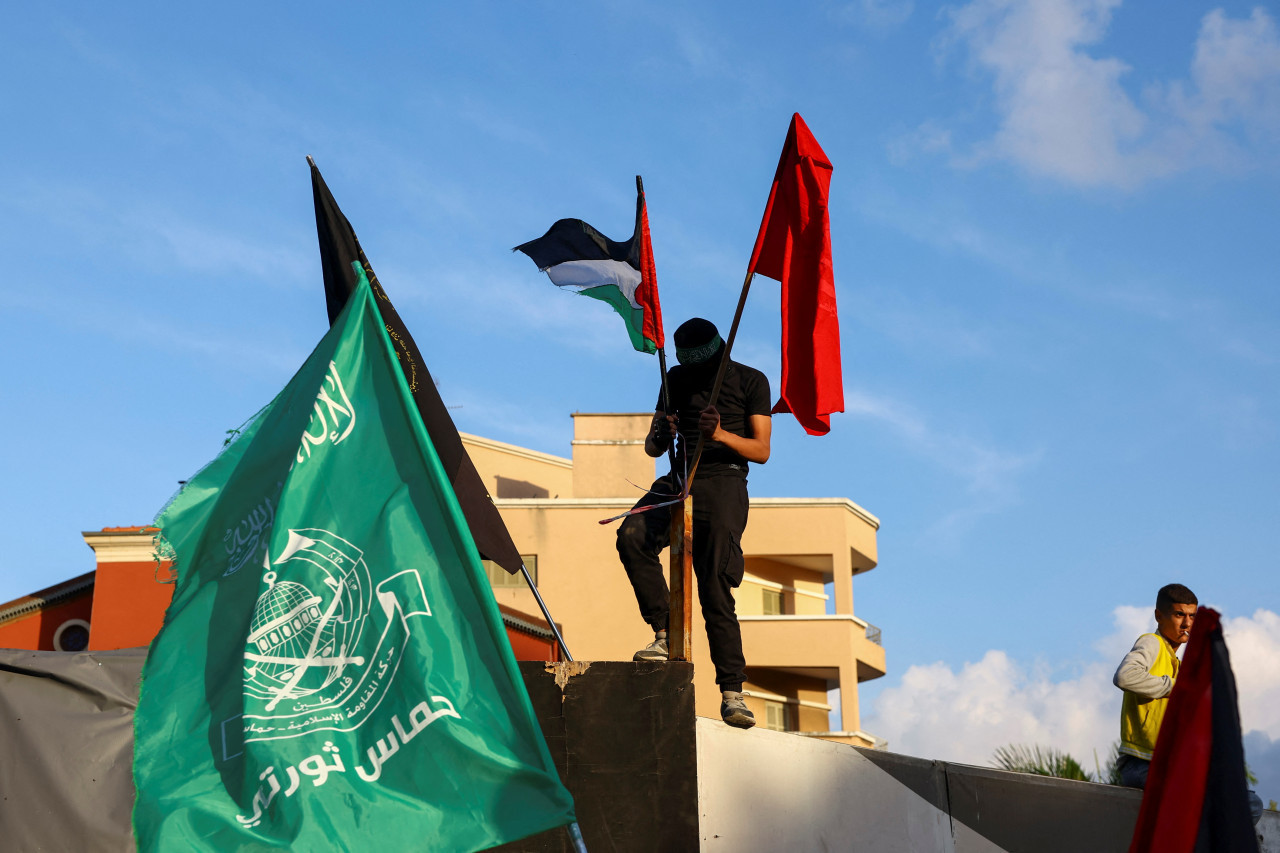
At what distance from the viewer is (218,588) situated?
16.0ft

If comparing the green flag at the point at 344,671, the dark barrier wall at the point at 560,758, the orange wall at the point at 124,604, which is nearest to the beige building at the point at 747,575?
the orange wall at the point at 124,604

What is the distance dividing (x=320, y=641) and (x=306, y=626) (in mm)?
76

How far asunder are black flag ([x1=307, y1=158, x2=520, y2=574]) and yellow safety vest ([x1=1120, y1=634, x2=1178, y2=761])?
2998 millimetres

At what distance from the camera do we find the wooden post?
6.07 meters

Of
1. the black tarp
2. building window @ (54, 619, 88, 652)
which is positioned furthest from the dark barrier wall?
building window @ (54, 619, 88, 652)

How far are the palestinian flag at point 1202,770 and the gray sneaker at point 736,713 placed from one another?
2300mm

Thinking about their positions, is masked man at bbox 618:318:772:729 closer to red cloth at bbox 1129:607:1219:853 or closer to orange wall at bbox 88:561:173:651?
red cloth at bbox 1129:607:1219:853

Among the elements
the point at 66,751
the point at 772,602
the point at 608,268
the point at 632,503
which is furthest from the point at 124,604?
the point at 608,268

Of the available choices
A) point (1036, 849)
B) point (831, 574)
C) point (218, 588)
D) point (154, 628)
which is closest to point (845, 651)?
point (831, 574)

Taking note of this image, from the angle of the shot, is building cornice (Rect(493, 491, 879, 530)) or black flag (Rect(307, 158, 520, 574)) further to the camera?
building cornice (Rect(493, 491, 879, 530))

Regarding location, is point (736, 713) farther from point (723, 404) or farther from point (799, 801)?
point (723, 404)

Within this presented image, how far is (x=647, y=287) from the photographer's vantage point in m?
6.97

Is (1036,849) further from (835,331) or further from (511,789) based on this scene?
(511,789)

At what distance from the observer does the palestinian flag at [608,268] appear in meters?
6.96
